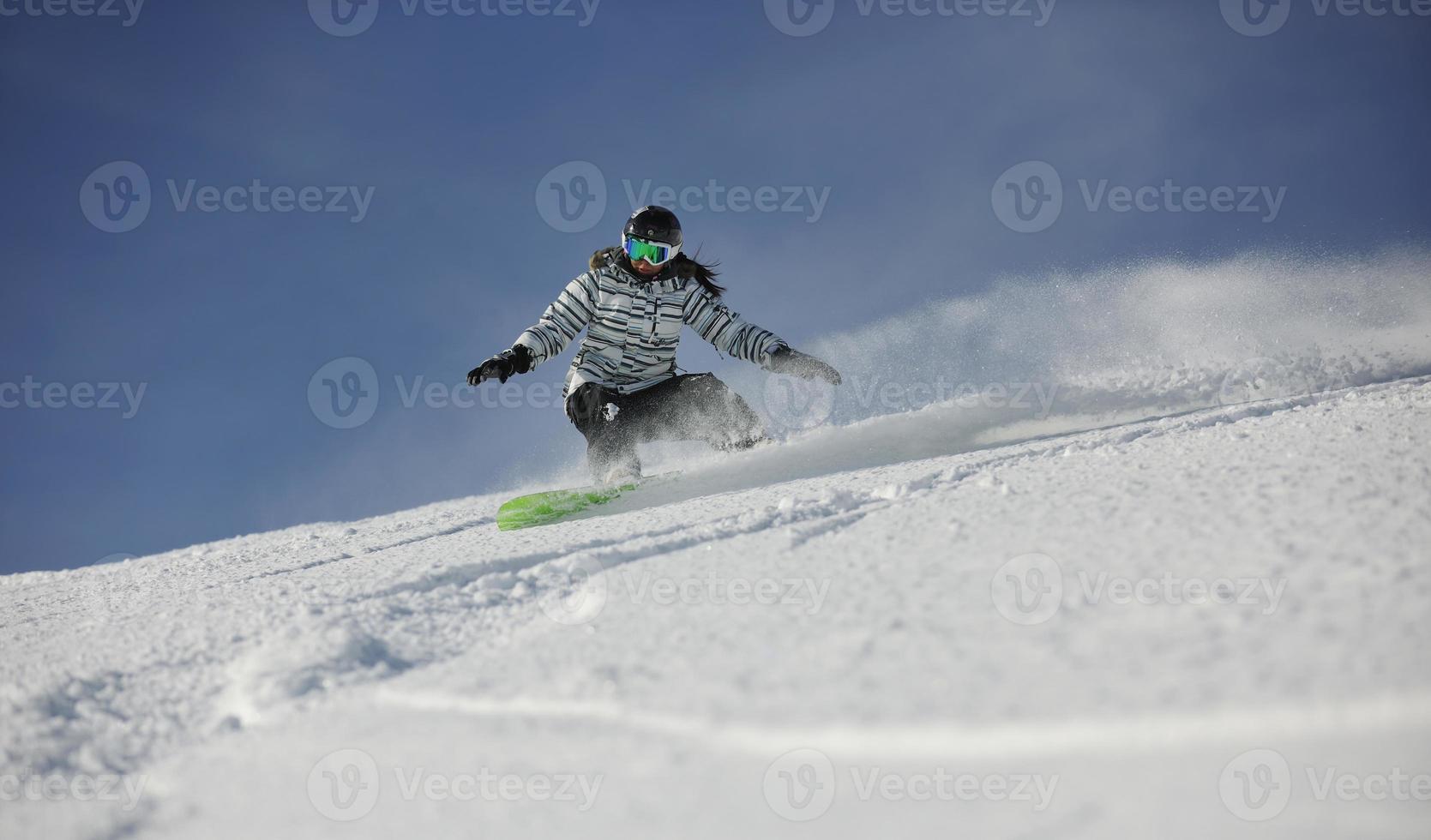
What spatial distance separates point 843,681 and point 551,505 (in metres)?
3.46

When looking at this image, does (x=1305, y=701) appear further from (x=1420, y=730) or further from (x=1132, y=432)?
(x=1132, y=432)

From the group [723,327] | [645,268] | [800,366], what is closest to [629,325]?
[645,268]

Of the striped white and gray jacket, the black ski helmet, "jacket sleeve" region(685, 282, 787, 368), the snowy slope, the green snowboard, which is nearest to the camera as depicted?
the snowy slope

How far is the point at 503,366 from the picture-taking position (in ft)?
16.5

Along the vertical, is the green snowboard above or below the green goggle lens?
below

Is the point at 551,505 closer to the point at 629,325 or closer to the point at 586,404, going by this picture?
the point at 586,404

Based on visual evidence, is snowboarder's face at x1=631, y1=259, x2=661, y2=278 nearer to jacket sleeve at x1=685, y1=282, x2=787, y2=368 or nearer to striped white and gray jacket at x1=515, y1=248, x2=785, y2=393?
striped white and gray jacket at x1=515, y1=248, x2=785, y2=393

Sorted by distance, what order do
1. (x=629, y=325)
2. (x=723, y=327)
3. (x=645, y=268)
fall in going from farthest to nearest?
(x=723, y=327)
(x=629, y=325)
(x=645, y=268)

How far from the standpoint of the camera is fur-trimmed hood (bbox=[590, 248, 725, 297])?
5.48m

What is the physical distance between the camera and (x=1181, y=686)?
1.07 m

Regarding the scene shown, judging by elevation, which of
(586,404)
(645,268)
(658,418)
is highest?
(645,268)

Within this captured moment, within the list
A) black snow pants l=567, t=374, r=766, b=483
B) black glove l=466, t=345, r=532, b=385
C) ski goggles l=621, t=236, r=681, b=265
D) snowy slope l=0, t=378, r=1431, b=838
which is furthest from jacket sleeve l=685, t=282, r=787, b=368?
snowy slope l=0, t=378, r=1431, b=838

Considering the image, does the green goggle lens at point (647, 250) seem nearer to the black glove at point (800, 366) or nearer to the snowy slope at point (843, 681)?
the black glove at point (800, 366)

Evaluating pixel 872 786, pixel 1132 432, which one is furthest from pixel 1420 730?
pixel 1132 432
